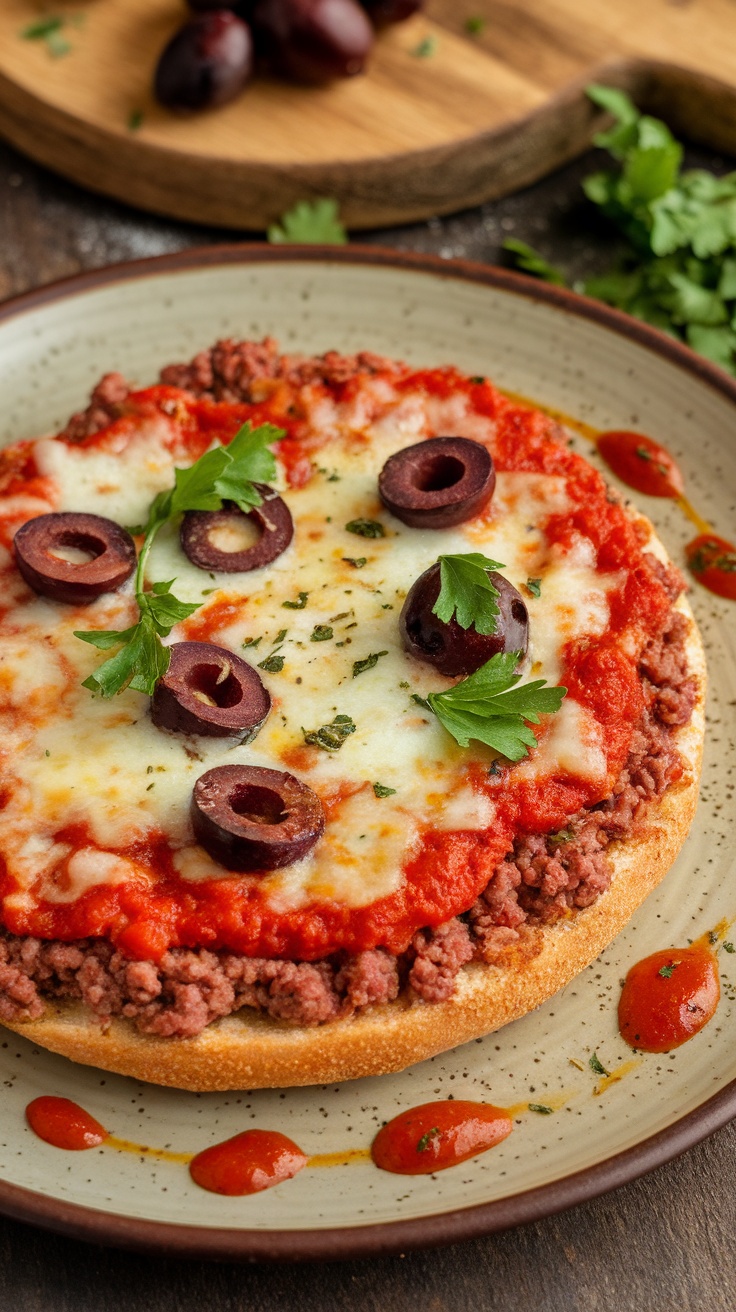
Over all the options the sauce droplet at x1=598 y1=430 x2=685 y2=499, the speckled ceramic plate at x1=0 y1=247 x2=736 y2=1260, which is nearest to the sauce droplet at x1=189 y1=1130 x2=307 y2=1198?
the speckled ceramic plate at x1=0 y1=247 x2=736 y2=1260

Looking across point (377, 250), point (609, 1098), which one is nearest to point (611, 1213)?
point (609, 1098)

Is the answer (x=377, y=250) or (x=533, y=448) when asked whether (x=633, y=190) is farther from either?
(x=533, y=448)

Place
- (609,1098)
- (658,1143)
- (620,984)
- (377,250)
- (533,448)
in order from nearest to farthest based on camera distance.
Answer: (658,1143) → (609,1098) → (620,984) → (533,448) → (377,250)

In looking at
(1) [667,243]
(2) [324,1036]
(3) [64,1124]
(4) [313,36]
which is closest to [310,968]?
(2) [324,1036]

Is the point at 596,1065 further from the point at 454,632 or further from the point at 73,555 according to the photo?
the point at 73,555

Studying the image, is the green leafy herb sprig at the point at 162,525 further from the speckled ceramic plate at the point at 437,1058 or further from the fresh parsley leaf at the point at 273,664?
the speckled ceramic plate at the point at 437,1058

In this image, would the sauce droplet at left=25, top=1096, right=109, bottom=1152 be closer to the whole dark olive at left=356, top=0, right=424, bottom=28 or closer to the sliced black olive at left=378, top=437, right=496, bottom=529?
the sliced black olive at left=378, top=437, right=496, bottom=529
